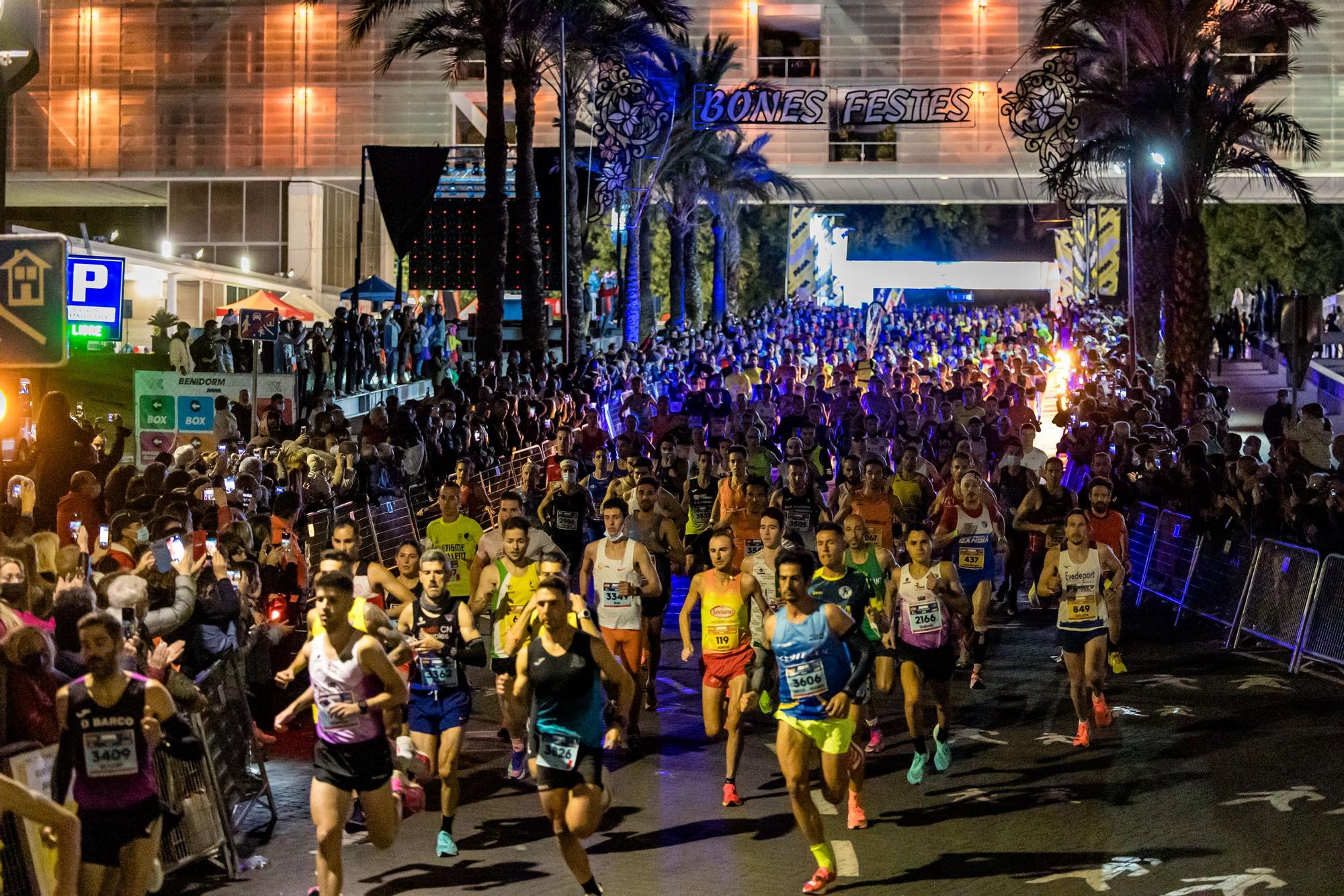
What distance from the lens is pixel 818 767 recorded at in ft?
35.6

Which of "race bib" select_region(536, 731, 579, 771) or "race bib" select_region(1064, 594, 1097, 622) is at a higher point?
"race bib" select_region(1064, 594, 1097, 622)

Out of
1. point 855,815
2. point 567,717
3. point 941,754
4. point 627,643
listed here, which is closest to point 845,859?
point 855,815

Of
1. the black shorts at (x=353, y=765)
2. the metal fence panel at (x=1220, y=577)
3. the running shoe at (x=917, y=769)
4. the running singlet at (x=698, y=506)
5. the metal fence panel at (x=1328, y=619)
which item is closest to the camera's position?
the black shorts at (x=353, y=765)

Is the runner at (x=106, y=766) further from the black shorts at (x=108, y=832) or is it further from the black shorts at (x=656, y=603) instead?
the black shorts at (x=656, y=603)

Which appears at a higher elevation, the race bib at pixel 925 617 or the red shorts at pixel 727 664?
the race bib at pixel 925 617

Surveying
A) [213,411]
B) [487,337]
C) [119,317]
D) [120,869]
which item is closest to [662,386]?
[487,337]

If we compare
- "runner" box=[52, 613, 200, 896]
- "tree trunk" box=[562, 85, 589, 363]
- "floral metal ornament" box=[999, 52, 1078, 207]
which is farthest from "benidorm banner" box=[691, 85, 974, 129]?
"runner" box=[52, 613, 200, 896]

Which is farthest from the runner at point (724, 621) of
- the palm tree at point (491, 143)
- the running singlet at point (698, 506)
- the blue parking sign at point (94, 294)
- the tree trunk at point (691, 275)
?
the tree trunk at point (691, 275)

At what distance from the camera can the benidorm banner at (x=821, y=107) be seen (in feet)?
105

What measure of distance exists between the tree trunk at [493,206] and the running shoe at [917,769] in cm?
1800

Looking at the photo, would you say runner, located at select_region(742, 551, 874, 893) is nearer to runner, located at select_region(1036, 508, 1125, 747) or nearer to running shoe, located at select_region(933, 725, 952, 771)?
running shoe, located at select_region(933, 725, 952, 771)

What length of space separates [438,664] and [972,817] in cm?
302

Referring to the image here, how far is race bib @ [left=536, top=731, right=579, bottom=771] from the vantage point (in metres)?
7.69

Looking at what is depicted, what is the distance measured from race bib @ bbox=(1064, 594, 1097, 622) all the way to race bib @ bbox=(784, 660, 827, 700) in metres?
3.32
